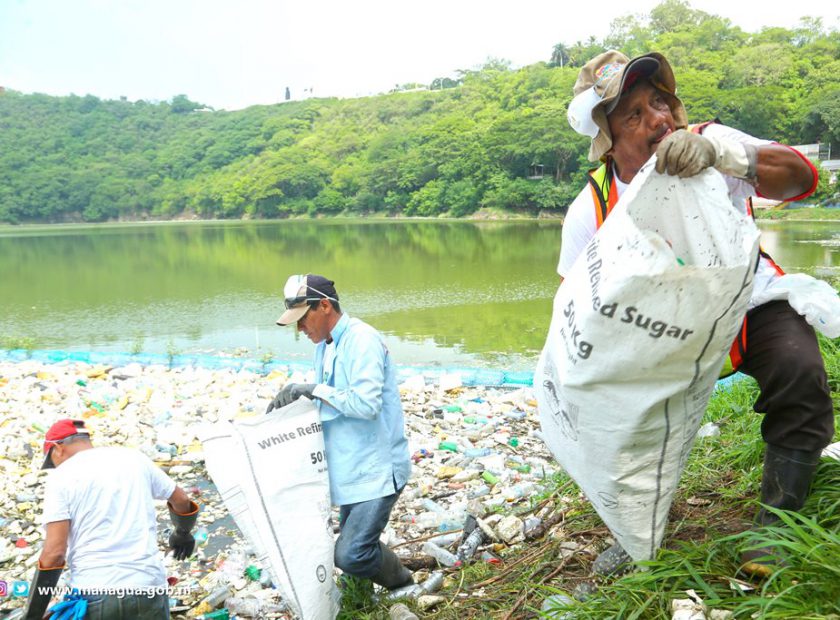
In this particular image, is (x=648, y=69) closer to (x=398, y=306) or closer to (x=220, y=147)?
(x=398, y=306)

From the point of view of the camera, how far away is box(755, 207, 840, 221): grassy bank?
3308cm

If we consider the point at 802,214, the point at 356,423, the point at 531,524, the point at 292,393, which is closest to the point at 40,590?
the point at 292,393

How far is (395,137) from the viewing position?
73.8 metres

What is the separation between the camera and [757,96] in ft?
148

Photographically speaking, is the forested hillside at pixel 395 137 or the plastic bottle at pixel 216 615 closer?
the plastic bottle at pixel 216 615

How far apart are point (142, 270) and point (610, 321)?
83.3 ft

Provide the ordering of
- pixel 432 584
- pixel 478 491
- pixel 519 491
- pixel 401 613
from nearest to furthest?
pixel 401 613, pixel 432 584, pixel 519 491, pixel 478 491

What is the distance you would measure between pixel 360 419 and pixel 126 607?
1150 millimetres

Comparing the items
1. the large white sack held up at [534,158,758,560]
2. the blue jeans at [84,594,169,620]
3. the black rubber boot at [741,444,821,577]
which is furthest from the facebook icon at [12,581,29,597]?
the black rubber boot at [741,444,821,577]

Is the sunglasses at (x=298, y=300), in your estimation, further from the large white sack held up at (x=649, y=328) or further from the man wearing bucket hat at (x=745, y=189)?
the large white sack held up at (x=649, y=328)

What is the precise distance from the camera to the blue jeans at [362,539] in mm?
2654

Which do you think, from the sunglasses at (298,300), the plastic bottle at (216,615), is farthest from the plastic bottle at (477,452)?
the sunglasses at (298,300)

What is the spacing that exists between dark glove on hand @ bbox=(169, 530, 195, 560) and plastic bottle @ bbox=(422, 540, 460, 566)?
1.17 metres

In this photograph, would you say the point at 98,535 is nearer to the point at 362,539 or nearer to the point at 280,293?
the point at 362,539
